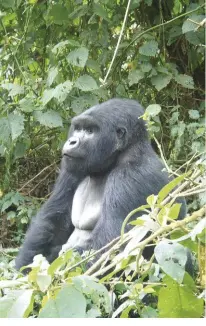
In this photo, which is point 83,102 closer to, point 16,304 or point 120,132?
point 120,132

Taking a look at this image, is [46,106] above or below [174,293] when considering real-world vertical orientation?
below

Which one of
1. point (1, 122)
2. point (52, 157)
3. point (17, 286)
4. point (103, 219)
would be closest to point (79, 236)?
point (103, 219)

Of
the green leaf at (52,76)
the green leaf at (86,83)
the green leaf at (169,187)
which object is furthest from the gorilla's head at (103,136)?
the green leaf at (169,187)

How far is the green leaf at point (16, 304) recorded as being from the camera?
157 cm

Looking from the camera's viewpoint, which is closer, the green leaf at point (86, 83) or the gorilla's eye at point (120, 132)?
the gorilla's eye at point (120, 132)

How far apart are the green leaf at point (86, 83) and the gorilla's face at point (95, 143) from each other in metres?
0.66

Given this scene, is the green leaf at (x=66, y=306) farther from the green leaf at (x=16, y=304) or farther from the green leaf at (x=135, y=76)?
the green leaf at (x=135, y=76)

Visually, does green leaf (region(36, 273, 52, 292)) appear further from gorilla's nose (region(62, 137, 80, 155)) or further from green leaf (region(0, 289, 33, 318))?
gorilla's nose (region(62, 137, 80, 155))

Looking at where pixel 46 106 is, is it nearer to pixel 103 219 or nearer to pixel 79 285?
pixel 103 219

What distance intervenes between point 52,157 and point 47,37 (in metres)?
0.97

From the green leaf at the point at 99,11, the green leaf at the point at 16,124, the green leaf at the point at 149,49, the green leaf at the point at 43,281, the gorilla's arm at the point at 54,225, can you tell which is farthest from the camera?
the green leaf at the point at 149,49

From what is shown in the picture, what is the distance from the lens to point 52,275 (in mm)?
1742

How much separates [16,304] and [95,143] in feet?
7.57

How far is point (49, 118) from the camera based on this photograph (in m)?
4.57
